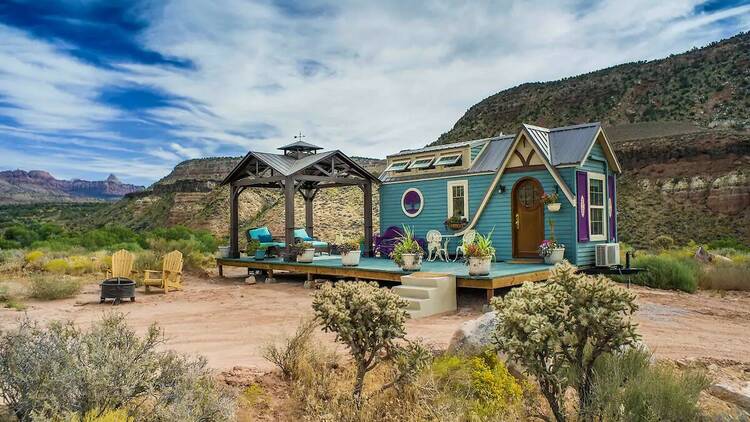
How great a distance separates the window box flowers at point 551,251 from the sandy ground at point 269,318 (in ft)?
6.20

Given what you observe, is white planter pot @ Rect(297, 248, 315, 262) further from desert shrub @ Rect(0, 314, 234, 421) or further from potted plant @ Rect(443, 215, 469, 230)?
desert shrub @ Rect(0, 314, 234, 421)

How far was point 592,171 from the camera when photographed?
41.0 feet

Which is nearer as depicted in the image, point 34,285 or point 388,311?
point 388,311

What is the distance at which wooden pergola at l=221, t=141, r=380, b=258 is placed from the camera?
13812 mm

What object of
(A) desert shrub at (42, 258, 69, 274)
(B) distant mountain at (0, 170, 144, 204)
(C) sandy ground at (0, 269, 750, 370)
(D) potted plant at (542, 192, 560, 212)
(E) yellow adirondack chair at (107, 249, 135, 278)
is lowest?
(C) sandy ground at (0, 269, 750, 370)

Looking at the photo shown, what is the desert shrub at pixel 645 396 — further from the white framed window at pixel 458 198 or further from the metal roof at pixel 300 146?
the metal roof at pixel 300 146

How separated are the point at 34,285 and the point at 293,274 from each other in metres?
6.61

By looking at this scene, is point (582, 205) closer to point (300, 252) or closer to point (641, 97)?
point (300, 252)

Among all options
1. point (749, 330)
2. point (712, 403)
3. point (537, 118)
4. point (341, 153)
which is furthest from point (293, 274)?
point (537, 118)

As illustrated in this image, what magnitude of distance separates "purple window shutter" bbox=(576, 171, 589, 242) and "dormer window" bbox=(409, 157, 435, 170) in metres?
4.42

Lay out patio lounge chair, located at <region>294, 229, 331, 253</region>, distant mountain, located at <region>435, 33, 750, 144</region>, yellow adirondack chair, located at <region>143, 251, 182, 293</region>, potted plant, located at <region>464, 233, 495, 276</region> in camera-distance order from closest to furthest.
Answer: potted plant, located at <region>464, 233, 495, 276</region> → yellow adirondack chair, located at <region>143, 251, 182, 293</region> → patio lounge chair, located at <region>294, 229, 331, 253</region> → distant mountain, located at <region>435, 33, 750, 144</region>

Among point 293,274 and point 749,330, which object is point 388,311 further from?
point 293,274

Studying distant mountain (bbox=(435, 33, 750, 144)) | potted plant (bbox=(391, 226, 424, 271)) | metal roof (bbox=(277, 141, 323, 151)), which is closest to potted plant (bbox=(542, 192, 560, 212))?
potted plant (bbox=(391, 226, 424, 271))

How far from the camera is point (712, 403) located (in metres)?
4.44
